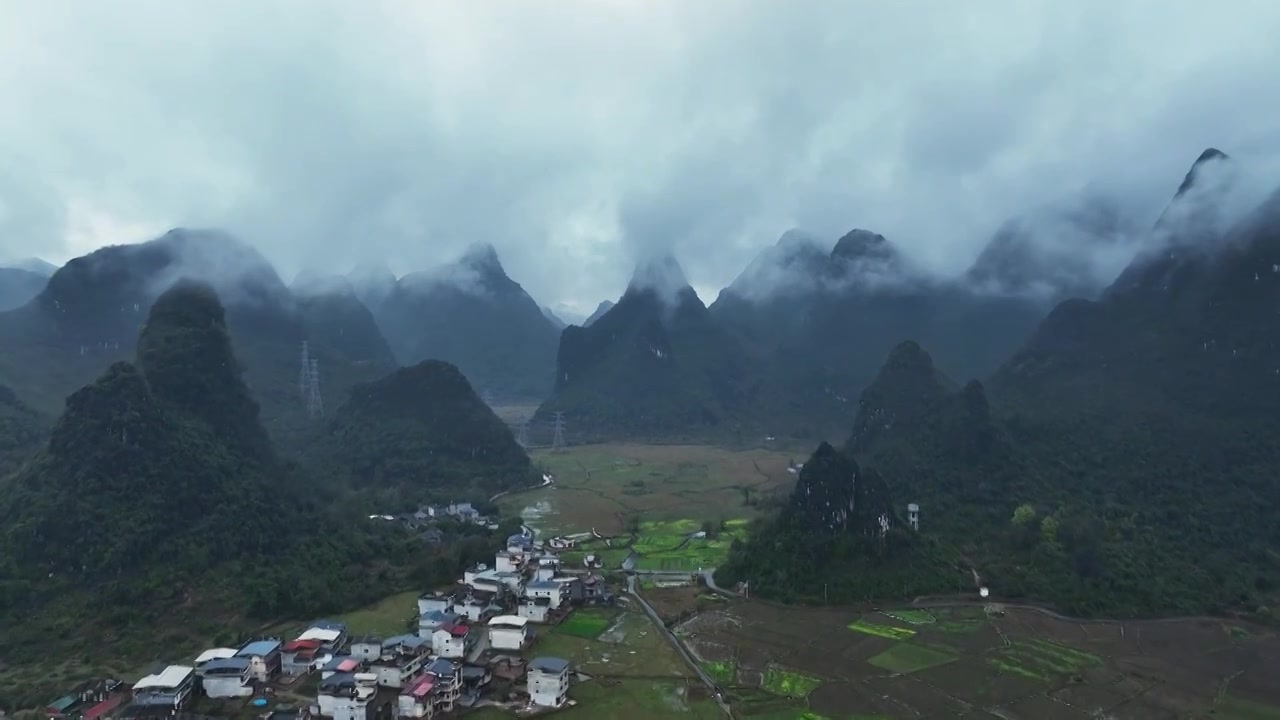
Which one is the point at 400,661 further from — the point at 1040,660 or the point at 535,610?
the point at 1040,660

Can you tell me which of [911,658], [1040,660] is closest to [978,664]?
[911,658]

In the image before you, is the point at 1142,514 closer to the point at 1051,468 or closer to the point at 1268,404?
the point at 1051,468

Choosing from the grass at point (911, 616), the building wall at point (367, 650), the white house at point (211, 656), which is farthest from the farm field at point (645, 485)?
the white house at point (211, 656)

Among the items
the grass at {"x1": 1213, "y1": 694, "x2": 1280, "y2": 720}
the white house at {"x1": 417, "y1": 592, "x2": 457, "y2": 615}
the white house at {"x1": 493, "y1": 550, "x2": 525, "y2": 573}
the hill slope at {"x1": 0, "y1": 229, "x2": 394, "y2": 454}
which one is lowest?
the grass at {"x1": 1213, "y1": 694, "x2": 1280, "y2": 720}

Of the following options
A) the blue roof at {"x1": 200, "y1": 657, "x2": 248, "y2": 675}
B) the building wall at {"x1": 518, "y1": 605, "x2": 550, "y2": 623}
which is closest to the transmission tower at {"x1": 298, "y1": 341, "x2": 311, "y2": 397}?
the building wall at {"x1": 518, "y1": 605, "x2": 550, "y2": 623}

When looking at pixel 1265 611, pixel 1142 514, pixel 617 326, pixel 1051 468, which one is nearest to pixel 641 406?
pixel 617 326

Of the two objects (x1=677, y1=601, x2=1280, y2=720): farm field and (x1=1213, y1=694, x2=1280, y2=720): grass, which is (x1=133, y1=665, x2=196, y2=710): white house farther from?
(x1=1213, y1=694, x2=1280, y2=720): grass
